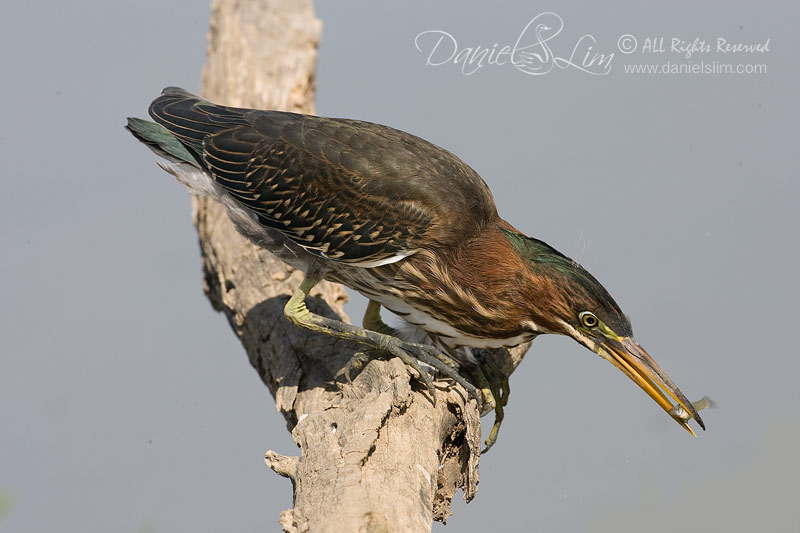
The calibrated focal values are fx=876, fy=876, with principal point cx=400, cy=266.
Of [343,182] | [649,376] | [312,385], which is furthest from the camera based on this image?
[312,385]

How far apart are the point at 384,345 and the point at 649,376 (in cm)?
139

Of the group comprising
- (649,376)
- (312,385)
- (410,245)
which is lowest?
(312,385)

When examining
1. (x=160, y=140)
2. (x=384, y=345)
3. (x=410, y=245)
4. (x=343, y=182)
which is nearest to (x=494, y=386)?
(x=384, y=345)

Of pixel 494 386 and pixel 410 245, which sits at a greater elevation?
pixel 410 245

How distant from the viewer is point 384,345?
4750 mm

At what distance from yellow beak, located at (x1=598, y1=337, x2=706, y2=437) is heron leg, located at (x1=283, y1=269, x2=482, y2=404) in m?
0.80

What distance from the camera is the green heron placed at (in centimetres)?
448

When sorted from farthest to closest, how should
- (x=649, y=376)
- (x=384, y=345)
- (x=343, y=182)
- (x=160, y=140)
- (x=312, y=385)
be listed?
(x=160, y=140) → (x=312, y=385) → (x=343, y=182) → (x=384, y=345) → (x=649, y=376)

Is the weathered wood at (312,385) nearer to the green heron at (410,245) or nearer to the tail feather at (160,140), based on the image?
the green heron at (410,245)

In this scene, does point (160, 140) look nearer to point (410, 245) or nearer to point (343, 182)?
point (343, 182)

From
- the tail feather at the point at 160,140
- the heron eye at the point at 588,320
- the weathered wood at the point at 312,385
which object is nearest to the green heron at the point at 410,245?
the heron eye at the point at 588,320

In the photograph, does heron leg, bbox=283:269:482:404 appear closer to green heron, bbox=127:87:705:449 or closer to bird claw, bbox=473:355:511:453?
green heron, bbox=127:87:705:449

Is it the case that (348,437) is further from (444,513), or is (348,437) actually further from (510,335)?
(510,335)

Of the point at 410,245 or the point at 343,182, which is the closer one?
the point at 410,245
